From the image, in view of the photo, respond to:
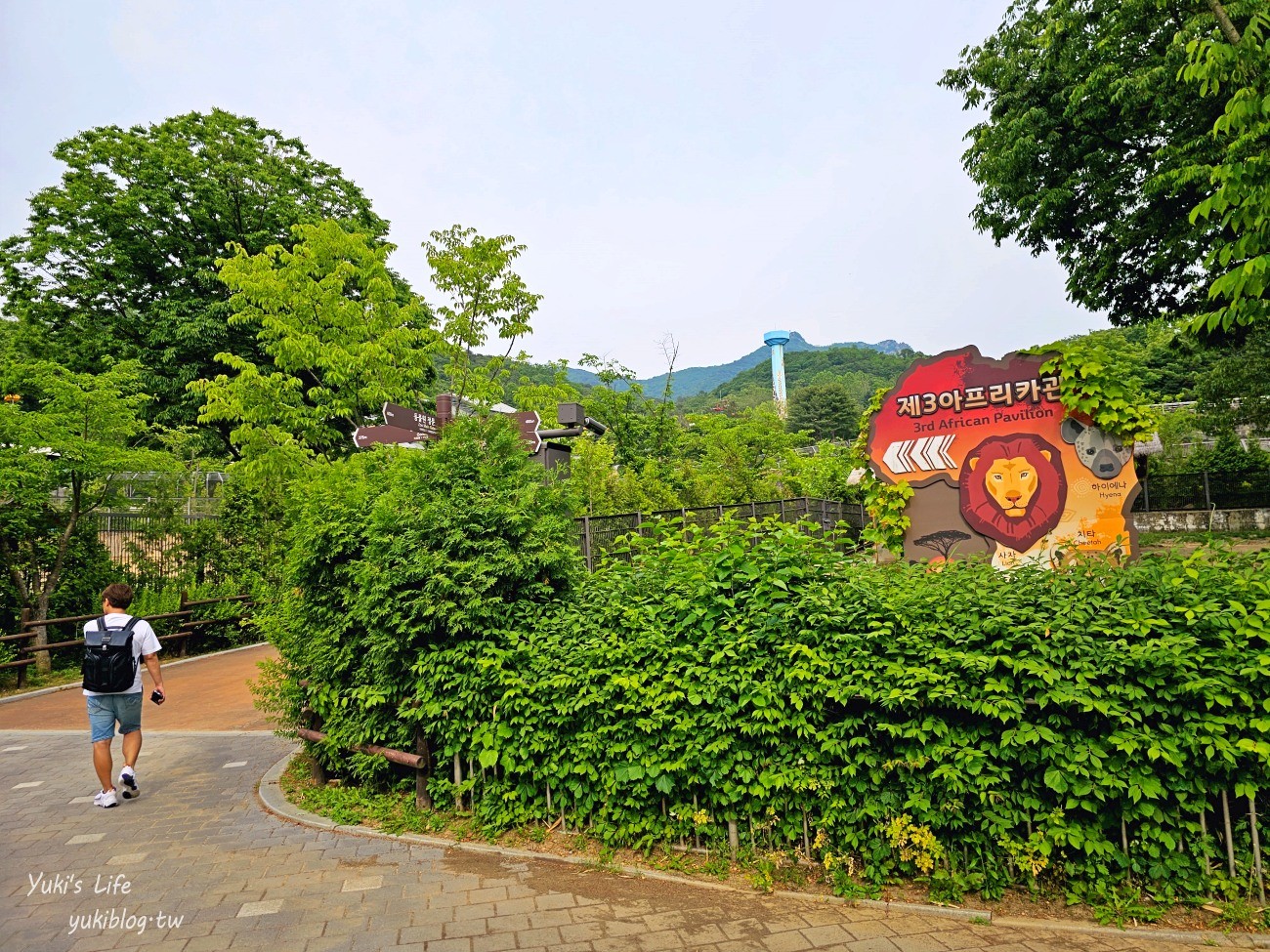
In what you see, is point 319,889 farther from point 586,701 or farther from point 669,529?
point 669,529

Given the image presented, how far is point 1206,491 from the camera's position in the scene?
21.4 meters

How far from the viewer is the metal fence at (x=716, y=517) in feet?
40.1

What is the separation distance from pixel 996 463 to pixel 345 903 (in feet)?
24.7

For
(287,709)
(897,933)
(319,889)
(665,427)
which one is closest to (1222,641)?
(897,933)

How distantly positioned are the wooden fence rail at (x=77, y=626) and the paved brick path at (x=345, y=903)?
577 cm

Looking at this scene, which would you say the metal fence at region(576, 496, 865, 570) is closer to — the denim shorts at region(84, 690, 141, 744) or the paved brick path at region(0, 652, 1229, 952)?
the denim shorts at region(84, 690, 141, 744)

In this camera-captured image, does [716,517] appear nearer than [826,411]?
Yes

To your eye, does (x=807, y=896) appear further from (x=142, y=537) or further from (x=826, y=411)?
(x=826, y=411)

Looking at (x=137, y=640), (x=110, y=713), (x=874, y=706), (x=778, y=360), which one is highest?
(x=778, y=360)

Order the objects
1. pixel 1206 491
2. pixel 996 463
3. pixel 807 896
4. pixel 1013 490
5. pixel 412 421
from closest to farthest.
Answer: pixel 807 896 < pixel 412 421 < pixel 1013 490 < pixel 996 463 < pixel 1206 491

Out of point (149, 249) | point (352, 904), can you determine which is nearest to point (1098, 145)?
point (352, 904)

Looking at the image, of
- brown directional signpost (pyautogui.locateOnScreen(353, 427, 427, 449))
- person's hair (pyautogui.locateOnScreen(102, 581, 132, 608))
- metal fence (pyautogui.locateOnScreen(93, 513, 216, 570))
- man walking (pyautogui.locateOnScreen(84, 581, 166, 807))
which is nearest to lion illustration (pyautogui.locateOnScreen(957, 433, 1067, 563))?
brown directional signpost (pyautogui.locateOnScreen(353, 427, 427, 449))

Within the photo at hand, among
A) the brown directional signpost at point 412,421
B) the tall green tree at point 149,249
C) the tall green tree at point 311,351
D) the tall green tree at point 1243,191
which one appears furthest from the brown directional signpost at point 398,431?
the tall green tree at point 149,249

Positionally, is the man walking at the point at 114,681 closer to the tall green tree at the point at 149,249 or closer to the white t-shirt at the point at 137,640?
the white t-shirt at the point at 137,640
